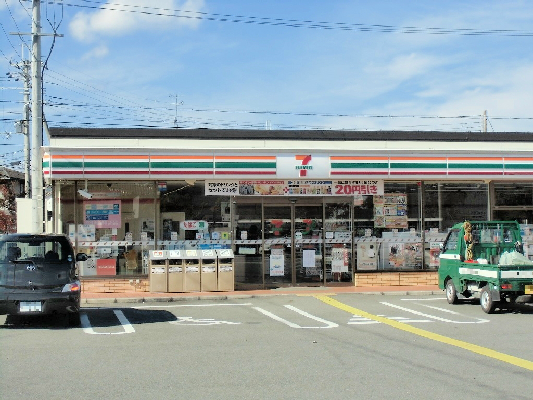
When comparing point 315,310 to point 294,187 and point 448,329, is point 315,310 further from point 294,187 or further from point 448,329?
point 294,187

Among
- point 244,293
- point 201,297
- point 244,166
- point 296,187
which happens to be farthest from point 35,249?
point 296,187

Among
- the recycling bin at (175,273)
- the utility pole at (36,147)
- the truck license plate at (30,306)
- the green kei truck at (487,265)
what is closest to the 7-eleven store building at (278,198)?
the utility pole at (36,147)

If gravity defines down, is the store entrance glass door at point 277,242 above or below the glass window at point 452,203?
below

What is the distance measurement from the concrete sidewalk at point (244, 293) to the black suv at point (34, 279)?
4.70 m

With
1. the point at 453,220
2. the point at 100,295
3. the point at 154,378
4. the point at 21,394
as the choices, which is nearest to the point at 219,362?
the point at 154,378

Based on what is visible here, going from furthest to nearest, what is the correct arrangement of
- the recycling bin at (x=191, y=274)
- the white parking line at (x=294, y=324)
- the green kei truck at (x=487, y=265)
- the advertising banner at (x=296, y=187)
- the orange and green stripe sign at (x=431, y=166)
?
the advertising banner at (x=296, y=187) < the orange and green stripe sign at (x=431, y=166) < the recycling bin at (x=191, y=274) < the green kei truck at (x=487, y=265) < the white parking line at (x=294, y=324)

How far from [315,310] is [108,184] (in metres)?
8.09

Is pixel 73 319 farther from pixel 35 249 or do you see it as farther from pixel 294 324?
pixel 294 324

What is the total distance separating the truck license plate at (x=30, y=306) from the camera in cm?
1196

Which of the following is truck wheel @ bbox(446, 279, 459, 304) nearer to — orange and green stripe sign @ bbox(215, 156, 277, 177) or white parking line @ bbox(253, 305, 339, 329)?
white parking line @ bbox(253, 305, 339, 329)

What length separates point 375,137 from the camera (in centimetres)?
2177

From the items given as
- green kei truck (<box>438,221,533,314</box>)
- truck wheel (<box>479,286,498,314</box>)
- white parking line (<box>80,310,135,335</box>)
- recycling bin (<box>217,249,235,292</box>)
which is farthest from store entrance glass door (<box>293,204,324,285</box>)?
white parking line (<box>80,310,135,335</box>)

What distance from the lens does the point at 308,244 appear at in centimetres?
2034

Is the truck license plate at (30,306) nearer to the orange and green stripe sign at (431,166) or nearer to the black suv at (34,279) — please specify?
the black suv at (34,279)
